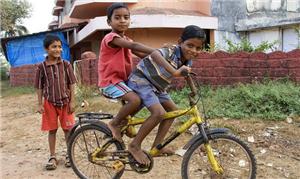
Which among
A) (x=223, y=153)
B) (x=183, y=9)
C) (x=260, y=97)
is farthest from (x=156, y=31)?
(x=223, y=153)

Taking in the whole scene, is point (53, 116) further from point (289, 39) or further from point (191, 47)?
point (289, 39)

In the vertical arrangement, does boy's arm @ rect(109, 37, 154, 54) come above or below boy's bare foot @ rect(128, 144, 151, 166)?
above

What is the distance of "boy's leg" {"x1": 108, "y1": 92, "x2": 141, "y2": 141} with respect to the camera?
3.50 meters

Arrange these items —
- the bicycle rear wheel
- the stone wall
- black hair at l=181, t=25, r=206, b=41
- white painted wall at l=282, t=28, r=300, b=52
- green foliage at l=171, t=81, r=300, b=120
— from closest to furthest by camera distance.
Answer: black hair at l=181, t=25, r=206, b=41 < the bicycle rear wheel < green foliage at l=171, t=81, r=300, b=120 < the stone wall < white painted wall at l=282, t=28, r=300, b=52

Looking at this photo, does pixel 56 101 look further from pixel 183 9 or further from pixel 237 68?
pixel 183 9

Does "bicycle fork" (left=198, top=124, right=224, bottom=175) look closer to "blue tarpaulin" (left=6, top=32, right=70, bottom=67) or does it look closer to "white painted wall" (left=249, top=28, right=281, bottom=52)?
"white painted wall" (left=249, top=28, right=281, bottom=52)

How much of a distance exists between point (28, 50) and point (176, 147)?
14835mm

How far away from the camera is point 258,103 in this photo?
642 cm

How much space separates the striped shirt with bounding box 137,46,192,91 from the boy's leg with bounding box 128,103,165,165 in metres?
0.23

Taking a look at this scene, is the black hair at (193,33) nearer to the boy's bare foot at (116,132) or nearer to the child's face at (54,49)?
the boy's bare foot at (116,132)

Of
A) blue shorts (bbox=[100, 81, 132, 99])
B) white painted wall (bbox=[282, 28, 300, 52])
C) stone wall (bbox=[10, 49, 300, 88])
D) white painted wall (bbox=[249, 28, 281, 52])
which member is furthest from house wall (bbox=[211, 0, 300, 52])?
blue shorts (bbox=[100, 81, 132, 99])

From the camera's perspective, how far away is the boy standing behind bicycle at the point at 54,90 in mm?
4641

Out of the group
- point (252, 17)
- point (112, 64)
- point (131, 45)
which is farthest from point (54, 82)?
point (252, 17)

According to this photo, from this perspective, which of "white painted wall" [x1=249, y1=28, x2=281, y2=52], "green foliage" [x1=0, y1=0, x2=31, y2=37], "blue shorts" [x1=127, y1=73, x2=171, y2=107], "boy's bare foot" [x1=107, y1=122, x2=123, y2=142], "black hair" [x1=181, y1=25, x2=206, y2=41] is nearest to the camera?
"black hair" [x1=181, y1=25, x2=206, y2=41]
